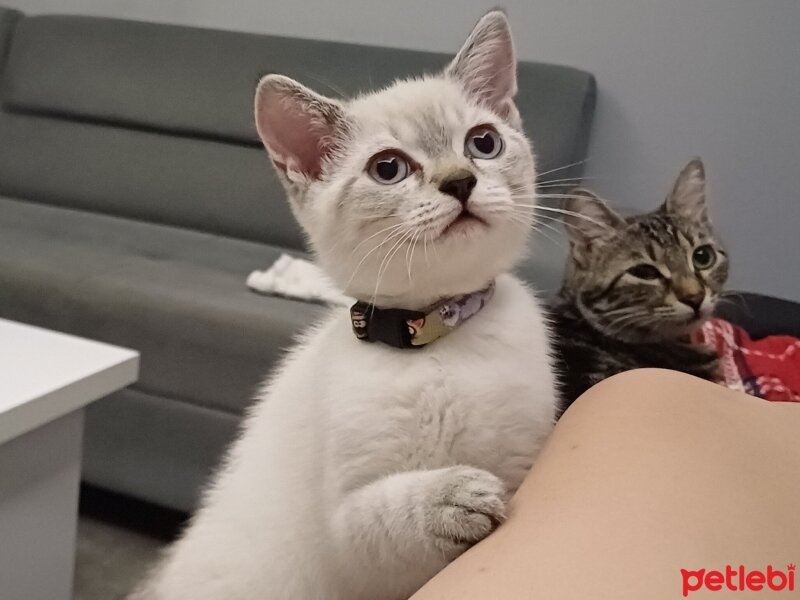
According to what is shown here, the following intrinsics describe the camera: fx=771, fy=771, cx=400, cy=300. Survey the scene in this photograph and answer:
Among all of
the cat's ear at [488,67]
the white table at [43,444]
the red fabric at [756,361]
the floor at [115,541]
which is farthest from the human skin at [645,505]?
the floor at [115,541]

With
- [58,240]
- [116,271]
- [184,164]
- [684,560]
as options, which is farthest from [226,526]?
[184,164]

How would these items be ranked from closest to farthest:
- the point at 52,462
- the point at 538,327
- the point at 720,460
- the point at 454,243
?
the point at 720,460 → the point at 454,243 → the point at 538,327 → the point at 52,462

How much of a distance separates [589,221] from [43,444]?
0.97 meters

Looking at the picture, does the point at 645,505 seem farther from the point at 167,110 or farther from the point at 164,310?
the point at 167,110

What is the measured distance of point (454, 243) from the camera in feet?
2.65

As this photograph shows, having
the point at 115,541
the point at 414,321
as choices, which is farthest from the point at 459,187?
the point at 115,541

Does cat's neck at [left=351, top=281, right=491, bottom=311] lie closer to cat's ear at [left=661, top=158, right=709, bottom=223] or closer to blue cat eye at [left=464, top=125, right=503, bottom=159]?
blue cat eye at [left=464, top=125, right=503, bottom=159]

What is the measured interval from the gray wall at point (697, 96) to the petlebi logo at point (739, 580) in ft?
6.17

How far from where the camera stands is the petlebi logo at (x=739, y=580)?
1.77ft

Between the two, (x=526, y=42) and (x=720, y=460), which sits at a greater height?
(x=526, y=42)

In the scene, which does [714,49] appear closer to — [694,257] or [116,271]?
[694,257]

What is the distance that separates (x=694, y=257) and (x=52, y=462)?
→ 3.68 ft

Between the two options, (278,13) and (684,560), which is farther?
(278,13)

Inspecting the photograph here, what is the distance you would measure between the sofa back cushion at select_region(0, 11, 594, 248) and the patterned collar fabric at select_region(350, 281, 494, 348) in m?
1.38
